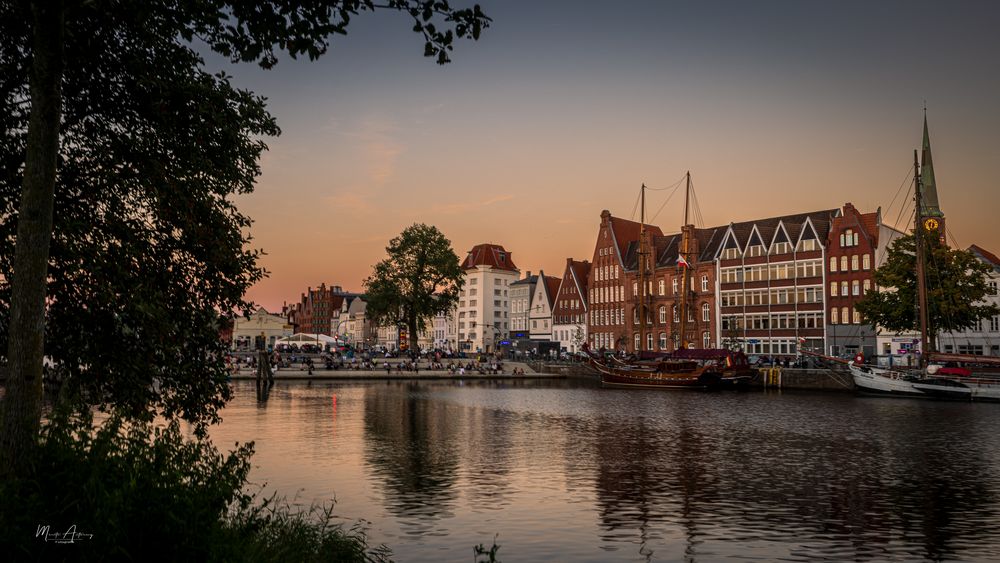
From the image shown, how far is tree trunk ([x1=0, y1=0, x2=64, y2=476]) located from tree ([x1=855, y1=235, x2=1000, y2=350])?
7146 cm

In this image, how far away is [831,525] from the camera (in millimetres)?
19266

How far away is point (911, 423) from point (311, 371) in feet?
224

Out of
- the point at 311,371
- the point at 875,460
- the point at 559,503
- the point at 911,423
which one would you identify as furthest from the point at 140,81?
the point at 311,371

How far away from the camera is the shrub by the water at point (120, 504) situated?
8172 mm

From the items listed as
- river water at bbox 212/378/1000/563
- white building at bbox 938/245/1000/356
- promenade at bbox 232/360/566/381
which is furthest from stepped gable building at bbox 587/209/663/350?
river water at bbox 212/378/1000/563

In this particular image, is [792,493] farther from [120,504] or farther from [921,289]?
[921,289]

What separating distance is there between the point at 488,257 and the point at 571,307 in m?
49.5

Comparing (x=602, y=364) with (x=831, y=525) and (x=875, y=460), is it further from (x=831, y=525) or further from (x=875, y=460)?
(x=831, y=525)

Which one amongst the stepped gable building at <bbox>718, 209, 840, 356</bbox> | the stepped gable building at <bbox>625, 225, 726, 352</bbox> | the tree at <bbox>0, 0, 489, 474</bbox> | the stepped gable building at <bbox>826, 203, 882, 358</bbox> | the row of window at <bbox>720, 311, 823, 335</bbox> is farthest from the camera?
the stepped gable building at <bbox>625, 225, 726, 352</bbox>

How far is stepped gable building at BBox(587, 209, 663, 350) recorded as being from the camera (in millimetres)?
134625

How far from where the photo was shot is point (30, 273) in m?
9.46

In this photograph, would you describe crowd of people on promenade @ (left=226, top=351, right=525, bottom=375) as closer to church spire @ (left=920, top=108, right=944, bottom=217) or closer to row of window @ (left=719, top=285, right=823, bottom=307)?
row of window @ (left=719, top=285, right=823, bottom=307)

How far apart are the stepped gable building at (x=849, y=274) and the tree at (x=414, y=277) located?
171ft

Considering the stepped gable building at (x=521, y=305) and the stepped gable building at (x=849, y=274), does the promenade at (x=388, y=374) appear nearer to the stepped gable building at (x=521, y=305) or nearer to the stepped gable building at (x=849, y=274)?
the stepped gable building at (x=849, y=274)
